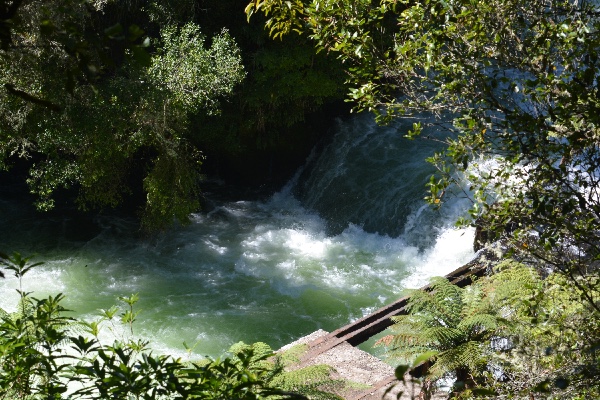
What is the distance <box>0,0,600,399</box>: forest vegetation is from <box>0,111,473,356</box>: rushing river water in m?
1.08

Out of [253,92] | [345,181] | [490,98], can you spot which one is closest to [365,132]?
[345,181]

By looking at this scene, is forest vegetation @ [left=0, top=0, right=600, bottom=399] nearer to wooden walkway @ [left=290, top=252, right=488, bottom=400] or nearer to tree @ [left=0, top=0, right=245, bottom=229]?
tree @ [left=0, top=0, right=245, bottom=229]

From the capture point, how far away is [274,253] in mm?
12047

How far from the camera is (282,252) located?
12102 millimetres

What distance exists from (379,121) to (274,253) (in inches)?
271

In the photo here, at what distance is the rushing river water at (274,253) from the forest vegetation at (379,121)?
42.5 inches

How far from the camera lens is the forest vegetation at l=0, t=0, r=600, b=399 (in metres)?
2.93

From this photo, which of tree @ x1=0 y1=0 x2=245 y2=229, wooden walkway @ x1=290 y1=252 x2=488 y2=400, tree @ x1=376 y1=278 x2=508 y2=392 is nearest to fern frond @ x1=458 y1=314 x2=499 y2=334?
tree @ x1=376 y1=278 x2=508 y2=392

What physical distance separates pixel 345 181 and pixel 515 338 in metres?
8.95

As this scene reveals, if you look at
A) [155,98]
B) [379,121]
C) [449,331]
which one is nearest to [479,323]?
[449,331]

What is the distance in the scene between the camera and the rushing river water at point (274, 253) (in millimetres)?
9977

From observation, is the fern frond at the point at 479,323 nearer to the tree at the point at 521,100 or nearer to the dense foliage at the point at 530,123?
the dense foliage at the point at 530,123

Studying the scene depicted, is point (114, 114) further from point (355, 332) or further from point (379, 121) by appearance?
point (379, 121)

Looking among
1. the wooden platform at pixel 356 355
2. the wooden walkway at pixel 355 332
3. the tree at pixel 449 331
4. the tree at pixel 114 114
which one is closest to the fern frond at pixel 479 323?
the tree at pixel 449 331
